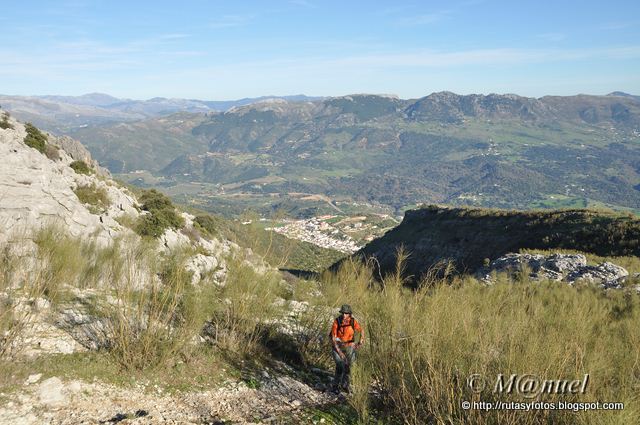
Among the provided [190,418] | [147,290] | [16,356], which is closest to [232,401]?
[190,418]

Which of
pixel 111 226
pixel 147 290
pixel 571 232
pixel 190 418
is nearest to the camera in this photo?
pixel 190 418

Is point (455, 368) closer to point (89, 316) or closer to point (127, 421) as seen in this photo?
point (127, 421)

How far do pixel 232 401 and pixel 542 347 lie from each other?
16.5ft

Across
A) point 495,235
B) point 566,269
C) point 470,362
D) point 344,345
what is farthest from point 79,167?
point 495,235

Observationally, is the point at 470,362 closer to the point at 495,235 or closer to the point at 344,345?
the point at 344,345

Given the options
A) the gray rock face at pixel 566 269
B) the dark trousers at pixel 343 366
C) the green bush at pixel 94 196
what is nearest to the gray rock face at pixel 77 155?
the green bush at pixel 94 196

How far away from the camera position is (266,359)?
883 cm

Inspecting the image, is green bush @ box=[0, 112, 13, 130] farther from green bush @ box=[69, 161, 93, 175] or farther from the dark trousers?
the dark trousers

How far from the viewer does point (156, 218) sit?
84.8ft

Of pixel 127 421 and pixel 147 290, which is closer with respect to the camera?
pixel 127 421

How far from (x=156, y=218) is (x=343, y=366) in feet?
69.7

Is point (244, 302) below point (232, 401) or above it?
above

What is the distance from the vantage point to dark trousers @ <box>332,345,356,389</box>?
7941 mm

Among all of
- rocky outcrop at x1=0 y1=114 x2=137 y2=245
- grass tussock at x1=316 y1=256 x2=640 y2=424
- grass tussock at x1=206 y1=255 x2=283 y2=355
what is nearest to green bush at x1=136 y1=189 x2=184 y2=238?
rocky outcrop at x1=0 y1=114 x2=137 y2=245
